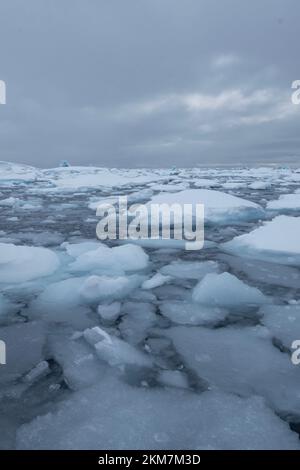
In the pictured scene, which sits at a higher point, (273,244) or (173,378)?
(273,244)

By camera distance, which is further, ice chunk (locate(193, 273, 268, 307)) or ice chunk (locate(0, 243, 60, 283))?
ice chunk (locate(0, 243, 60, 283))

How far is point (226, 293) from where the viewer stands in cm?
300

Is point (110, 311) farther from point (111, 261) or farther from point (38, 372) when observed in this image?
point (111, 261)

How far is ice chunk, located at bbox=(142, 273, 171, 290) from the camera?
3373 mm

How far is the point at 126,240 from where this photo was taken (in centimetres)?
555

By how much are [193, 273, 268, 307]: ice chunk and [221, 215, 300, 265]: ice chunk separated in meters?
1.33

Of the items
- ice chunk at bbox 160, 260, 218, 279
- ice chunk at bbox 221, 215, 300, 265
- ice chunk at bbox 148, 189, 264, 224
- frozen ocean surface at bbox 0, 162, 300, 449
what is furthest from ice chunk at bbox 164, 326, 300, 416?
ice chunk at bbox 148, 189, 264, 224

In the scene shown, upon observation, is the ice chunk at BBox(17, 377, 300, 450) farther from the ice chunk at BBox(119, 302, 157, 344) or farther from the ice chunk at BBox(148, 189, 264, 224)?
the ice chunk at BBox(148, 189, 264, 224)

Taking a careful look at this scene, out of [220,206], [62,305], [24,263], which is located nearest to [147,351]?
[62,305]

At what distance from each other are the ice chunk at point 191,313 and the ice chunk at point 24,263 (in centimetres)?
148

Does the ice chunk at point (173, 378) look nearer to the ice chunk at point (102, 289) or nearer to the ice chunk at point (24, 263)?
the ice chunk at point (102, 289)

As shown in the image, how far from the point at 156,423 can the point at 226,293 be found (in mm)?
1569

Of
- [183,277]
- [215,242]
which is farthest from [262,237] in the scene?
[183,277]

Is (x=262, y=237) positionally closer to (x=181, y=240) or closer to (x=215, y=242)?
(x=215, y=242)
